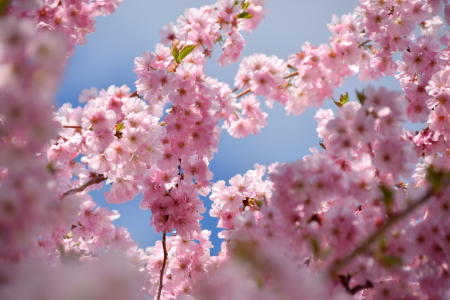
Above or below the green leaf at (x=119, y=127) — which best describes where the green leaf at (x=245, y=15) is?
above

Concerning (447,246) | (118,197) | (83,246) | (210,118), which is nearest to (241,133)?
(210,118)

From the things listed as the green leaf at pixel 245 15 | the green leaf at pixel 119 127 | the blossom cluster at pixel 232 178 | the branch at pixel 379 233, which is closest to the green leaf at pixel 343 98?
the blossom cluster at pixel 232 178

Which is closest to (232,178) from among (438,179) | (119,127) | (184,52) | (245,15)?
(119,127)

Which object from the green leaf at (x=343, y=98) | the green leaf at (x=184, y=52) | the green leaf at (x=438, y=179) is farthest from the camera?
the green leaf at (x=184, y=52)

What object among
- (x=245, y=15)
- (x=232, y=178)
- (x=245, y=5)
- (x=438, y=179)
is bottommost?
(x=438, y=179)

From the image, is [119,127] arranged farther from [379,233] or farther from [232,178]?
[379,233]

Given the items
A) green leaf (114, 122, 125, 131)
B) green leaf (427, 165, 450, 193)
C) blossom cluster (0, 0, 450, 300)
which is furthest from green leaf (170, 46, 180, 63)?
green leaf (427, 165, 450, 193)

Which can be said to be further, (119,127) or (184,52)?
(184,52)

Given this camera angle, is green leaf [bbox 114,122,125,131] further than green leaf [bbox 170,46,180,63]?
No

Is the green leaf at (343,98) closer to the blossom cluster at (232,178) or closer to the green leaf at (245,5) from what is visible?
the blossom cluster at (232,178)

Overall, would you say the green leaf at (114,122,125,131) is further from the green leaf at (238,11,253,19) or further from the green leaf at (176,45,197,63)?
the green leaf at (238,11,253,19)

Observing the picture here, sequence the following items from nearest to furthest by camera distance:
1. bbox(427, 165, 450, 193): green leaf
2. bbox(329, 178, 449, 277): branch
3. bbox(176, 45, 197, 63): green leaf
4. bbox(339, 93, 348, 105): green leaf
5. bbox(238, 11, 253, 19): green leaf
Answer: bbox(329, 178, 449, 277): branch
bbox(427, 165, 450, 193): green leaf
bbox(339, 93, 348, 105): green leaf
bbox(176, 45, 197, 63): green leaf
bbox(238, 11, 253, 19): green leaf

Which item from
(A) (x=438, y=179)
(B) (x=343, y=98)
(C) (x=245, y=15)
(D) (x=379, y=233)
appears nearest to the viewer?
(D) (x=379, y=233)

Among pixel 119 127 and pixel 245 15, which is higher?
pixel 245 15
